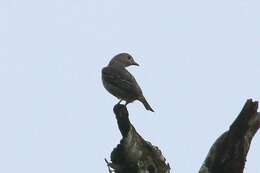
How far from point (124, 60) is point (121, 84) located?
263 centimetres

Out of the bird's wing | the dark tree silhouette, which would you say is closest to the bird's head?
the bird's wing

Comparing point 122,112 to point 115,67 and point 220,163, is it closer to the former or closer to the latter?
point 220,163

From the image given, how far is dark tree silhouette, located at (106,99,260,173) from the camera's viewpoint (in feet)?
21.5

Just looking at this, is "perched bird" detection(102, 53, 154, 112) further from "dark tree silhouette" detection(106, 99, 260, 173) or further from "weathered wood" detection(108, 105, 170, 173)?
"dark tree silhouette" detection(106, 99, 260, 173)

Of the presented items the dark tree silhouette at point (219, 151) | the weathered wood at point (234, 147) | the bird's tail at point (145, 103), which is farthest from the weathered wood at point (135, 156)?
the bird's tail at point (145, 103)

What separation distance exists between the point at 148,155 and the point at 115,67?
835cm

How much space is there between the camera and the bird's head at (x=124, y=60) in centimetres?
1627

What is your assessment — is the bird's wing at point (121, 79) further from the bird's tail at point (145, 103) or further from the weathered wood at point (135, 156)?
the weathered wood at point (135, 156)

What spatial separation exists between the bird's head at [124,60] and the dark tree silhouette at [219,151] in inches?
368

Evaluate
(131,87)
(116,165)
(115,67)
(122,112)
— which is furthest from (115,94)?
(116,165)

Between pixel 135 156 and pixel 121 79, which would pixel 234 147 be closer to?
pixel 135 156

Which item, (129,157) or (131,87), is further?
→ (131,87)

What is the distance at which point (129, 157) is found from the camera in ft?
21.8

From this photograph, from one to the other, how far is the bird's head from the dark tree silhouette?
30.7ft
